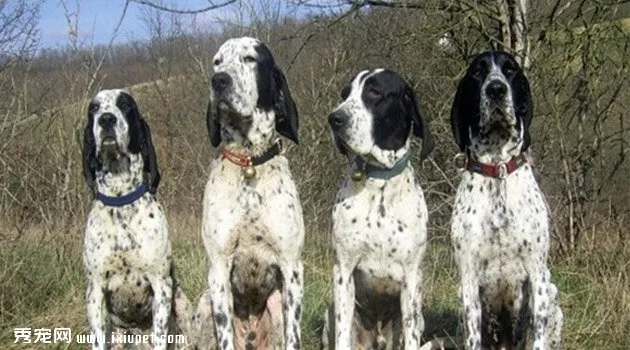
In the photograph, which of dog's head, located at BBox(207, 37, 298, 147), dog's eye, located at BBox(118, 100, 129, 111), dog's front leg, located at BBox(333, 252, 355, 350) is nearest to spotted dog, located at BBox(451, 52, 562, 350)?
dog's front leg, located at BBox(333, 252, 355, 350)

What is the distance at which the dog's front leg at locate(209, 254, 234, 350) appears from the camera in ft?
15.1

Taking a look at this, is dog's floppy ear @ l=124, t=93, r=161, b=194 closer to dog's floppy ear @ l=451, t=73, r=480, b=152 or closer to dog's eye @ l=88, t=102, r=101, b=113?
dog's eye @ l=88, t=102, r=101, b=113

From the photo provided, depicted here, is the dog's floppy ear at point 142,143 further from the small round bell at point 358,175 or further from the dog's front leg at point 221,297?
the small round bell at point 358,175

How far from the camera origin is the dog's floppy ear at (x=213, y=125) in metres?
4.65

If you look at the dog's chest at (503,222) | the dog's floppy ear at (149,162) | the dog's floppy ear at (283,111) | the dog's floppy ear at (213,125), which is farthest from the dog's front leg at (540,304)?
the dog's floppy ear at (149,162)

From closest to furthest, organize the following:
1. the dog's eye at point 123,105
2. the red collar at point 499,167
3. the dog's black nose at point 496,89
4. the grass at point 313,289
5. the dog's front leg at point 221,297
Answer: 1. the dog's black nose at point 496,89
2. the red collar at point 499,167
3. the dog's front leg at point 221,297
4. the dog's eye at point 123,105
5. the grass at point 313,289

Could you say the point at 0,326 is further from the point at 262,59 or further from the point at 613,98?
the point at 613,98

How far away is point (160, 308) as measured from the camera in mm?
4793

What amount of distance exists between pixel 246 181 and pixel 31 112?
310 cm

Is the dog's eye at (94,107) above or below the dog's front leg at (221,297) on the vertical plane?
above

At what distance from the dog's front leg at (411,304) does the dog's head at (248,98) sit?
0.96 m

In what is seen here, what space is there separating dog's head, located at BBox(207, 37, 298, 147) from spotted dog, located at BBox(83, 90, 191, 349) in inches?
18.7

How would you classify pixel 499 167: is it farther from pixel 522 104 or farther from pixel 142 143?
pixel 142 143

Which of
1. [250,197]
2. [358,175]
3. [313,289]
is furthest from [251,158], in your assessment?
[313,289]
